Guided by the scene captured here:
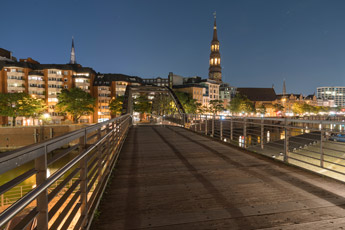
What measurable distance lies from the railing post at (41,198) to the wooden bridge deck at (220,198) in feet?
4.36

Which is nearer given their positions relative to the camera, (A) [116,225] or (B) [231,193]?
(A) [116,225]

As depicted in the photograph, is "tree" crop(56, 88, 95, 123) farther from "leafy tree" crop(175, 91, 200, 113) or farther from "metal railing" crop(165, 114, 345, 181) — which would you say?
"metal railing" crop(165, 114, 345, 181)

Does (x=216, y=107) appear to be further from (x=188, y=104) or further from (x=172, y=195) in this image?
(x=172, y=195)

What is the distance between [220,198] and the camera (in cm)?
351

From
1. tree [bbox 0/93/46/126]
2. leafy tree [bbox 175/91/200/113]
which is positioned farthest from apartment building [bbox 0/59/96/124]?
leafy tree [bbox 175/91/200/113]

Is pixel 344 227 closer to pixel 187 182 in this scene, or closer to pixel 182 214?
pixel 182 214

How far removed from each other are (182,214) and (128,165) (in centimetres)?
296

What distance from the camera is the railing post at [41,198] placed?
1478 mm

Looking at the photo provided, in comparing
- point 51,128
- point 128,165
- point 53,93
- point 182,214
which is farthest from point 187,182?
point 53,93

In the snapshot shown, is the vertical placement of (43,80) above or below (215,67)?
below

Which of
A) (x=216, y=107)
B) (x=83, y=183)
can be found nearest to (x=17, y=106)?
(x=83, y=183)

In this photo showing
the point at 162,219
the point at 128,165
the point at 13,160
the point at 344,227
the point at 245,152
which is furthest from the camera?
the point at 245,152

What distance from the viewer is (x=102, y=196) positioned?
3.53m

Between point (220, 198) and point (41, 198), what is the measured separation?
2.77 m
